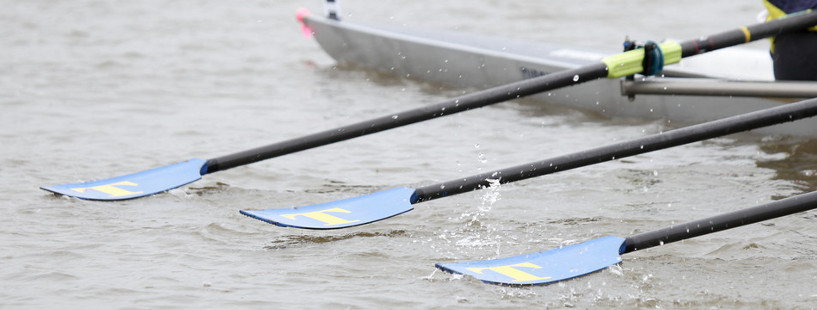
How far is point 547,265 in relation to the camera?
3.56m

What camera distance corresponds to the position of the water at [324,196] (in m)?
3.53

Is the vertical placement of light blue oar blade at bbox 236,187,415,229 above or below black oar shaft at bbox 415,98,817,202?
below

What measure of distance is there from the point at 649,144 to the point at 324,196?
1607 millimetres

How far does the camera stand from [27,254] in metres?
3.91

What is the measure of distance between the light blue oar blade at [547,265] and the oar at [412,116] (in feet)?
3.35

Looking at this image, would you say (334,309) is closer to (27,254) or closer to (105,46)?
(27,254)

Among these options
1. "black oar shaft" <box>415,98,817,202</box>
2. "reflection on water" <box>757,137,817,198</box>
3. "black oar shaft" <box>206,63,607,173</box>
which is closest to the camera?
"black oar shaft" <box>415,98,817,202</box>

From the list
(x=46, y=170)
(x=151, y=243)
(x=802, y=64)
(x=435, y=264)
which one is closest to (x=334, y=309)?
(x=435, y=264)

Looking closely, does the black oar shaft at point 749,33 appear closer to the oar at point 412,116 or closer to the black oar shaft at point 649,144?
the oar at point 412,116

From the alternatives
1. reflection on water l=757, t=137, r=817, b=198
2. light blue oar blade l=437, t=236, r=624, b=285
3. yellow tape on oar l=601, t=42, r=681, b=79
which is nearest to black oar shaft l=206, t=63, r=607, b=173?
yellow tape on oar l=601, t=42, r=681, b=79

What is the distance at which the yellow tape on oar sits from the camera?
15.7 feet

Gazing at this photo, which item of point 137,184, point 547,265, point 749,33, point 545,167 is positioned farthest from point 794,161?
point 137,184

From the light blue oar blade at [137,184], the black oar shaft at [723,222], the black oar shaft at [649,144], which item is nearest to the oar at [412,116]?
the light blue oar blade at [137,184]

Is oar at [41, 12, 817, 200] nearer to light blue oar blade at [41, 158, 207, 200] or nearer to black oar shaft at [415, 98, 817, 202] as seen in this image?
light blue oar blade at [41, 158, 207, 200]
